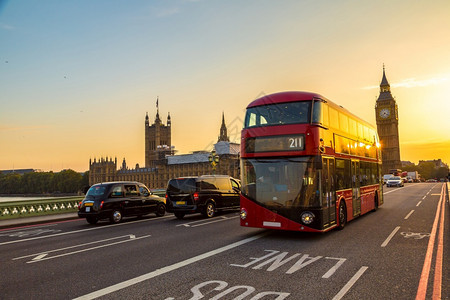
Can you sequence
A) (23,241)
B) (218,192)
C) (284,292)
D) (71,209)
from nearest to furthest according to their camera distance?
(284,292) < (23,241) < (218,192) < (71,209)

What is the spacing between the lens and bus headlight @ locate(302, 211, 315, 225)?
31.7 feet

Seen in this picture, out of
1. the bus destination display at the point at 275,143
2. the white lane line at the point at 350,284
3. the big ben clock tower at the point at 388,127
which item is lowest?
the white lane line at the point at 350,284

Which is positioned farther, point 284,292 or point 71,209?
point 71,209

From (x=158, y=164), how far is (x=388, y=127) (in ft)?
354

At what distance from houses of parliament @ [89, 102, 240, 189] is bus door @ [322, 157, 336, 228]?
13355 centimetres

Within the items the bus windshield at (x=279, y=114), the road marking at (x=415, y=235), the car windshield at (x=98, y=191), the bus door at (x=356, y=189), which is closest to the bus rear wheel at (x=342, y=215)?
the bus door at (x=356, y=189)

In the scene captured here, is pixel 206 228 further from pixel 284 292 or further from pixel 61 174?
pixel 61 174

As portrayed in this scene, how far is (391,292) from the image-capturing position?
567cm

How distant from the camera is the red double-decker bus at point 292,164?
9.84 metres

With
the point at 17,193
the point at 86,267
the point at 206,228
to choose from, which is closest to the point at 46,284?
the point at 86,267

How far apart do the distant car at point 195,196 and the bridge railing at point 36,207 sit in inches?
299

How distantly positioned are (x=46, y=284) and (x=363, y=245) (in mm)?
7711

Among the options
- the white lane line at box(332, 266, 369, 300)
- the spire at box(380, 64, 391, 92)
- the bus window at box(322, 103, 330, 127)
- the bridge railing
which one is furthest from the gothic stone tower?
the white lane line at box(332, 266, 369, 300)

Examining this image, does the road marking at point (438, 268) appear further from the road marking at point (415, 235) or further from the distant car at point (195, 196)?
the distant car at point (195, 196)
